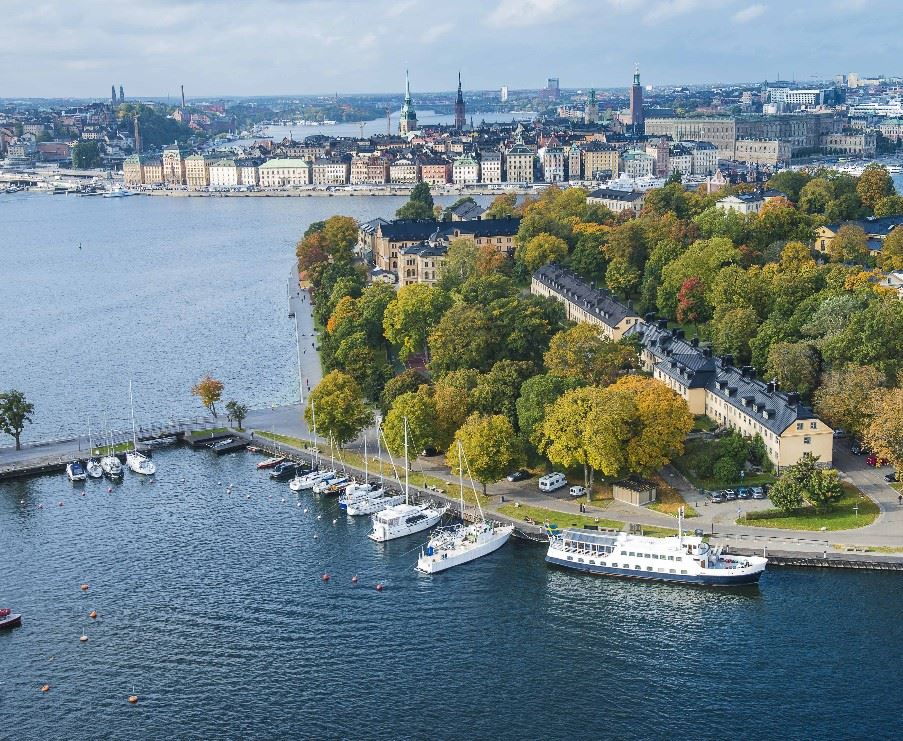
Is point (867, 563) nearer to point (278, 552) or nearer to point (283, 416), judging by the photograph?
point (278, 552)

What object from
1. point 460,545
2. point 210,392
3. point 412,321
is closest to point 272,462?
point 210,392

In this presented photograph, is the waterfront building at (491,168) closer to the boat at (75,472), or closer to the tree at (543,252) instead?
the tree at (543,252)

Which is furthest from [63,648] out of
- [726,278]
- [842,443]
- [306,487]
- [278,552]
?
[726,278]

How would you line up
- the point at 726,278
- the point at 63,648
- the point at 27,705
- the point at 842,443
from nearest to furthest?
the point at 27,705 < the point at 63,648 < the point at 842,443 < the point at 726,278

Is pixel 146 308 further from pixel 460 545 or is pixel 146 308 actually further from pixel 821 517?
pixel 821 517

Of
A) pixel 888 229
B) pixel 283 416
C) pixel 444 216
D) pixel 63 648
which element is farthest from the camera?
pixel 444 216

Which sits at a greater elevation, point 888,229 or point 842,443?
point 888,229
